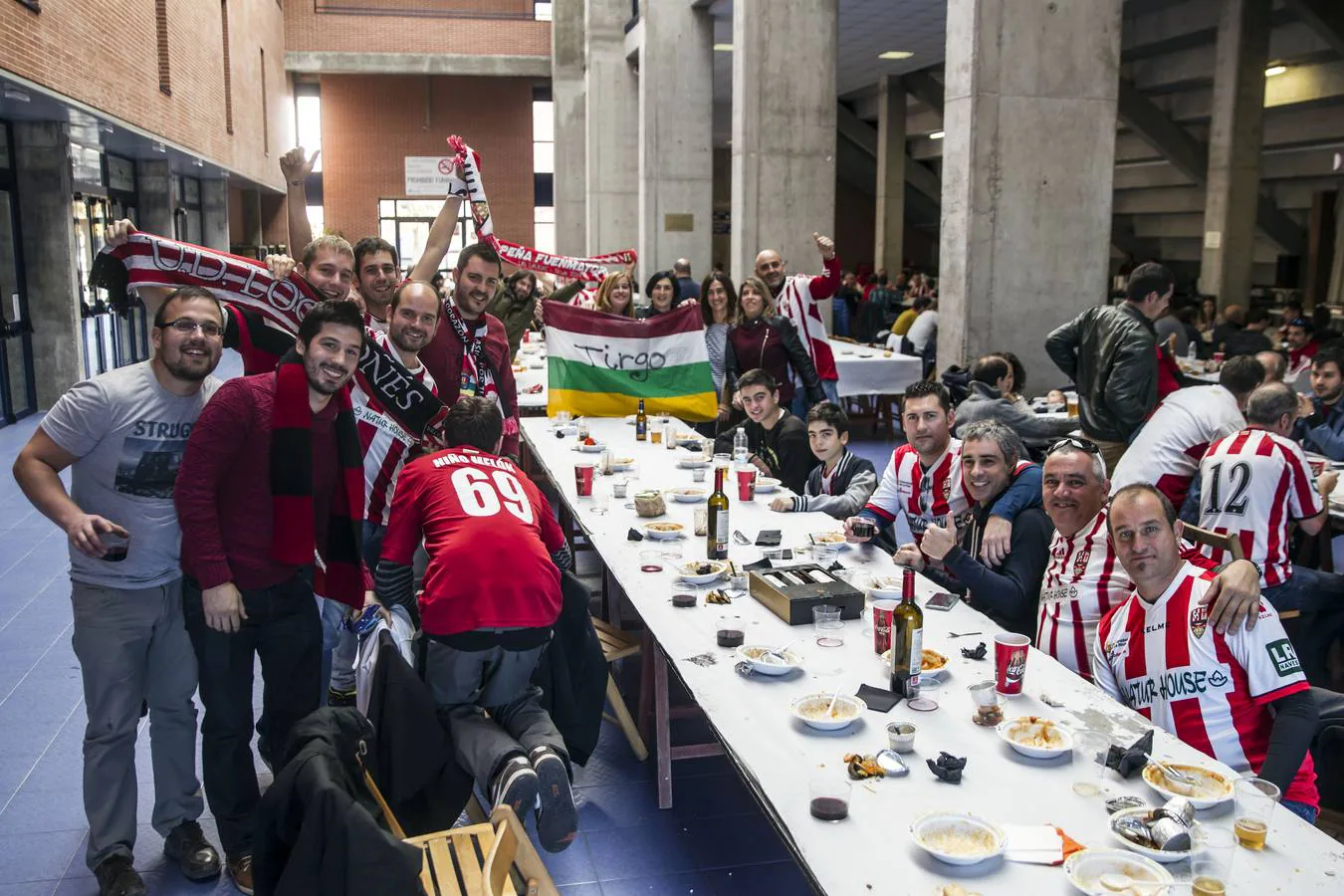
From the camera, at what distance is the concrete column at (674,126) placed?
16438mm

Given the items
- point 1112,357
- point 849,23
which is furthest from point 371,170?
point 1112,357

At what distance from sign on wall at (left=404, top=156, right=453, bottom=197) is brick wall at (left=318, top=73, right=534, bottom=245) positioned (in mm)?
146

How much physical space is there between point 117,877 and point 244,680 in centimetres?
70

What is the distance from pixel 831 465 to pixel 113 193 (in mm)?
14726

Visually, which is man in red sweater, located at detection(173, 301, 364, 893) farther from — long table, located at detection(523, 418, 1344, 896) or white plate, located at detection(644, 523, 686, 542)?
white plate, located at detection(644, 523, 686, 542)

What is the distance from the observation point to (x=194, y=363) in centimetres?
338

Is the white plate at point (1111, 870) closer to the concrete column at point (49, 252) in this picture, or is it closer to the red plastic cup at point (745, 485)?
the red plastic cup at point (745, 485)

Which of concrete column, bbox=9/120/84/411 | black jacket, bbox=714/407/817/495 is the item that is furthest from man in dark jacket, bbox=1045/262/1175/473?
concrete column, bbox=9/120/84/411

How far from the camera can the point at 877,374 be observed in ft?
37.6

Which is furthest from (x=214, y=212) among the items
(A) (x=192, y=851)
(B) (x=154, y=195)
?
(A) (x=192, y=851)

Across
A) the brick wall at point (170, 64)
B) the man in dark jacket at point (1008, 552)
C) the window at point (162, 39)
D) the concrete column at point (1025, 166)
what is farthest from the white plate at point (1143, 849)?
the window at point (162, 39)

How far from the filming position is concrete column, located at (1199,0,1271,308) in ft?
49.0

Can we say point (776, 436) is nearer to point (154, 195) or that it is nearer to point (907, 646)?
point (907, 646)

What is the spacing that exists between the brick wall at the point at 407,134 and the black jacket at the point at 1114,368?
24633 mm
